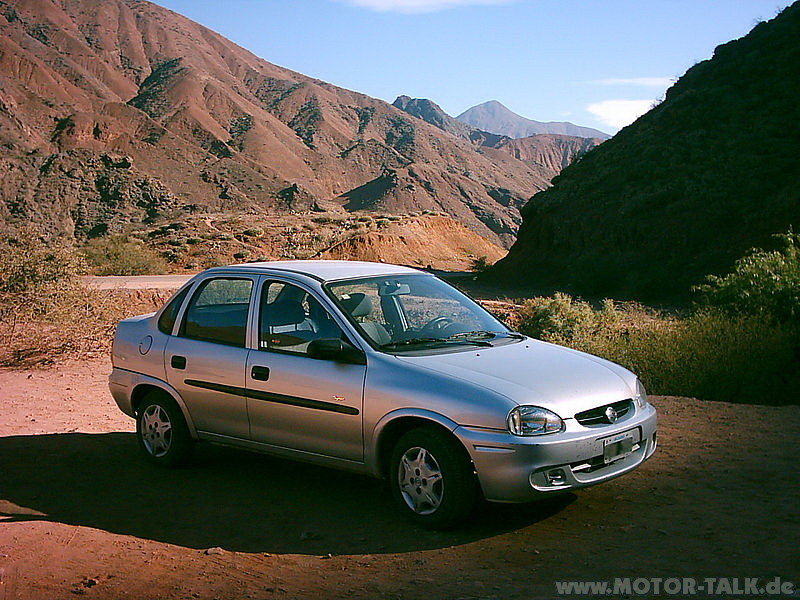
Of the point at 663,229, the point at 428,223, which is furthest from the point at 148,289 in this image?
the point at 428,223

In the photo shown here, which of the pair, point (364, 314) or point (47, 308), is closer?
point (364, 314)

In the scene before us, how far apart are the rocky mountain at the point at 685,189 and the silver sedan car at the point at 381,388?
836 inches

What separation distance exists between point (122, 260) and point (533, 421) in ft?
101

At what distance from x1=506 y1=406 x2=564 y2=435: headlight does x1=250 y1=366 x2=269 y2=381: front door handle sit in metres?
1.92

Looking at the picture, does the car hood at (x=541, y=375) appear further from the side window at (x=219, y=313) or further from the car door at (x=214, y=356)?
the side window at (x=219, y=313)

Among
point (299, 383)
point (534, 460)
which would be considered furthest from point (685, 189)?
point (534, 460)

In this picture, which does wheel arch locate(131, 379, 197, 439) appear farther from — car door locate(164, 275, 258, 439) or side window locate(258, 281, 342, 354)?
side window locate(258, 281, 342, 354)

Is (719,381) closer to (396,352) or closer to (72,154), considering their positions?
(396,352)

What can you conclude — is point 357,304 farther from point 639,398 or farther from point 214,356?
point 639,398

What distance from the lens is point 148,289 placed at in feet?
78.4

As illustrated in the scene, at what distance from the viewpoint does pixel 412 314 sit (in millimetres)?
6699

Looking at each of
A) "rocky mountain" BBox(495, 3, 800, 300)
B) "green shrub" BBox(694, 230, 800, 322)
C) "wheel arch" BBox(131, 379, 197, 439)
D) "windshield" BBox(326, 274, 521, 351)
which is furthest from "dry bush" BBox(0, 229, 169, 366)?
"rocky mountain" BBox(495, 3, 800, 300)

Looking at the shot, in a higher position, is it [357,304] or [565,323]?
[357,304]

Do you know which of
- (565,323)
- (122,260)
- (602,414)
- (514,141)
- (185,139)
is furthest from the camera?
(514,141)
